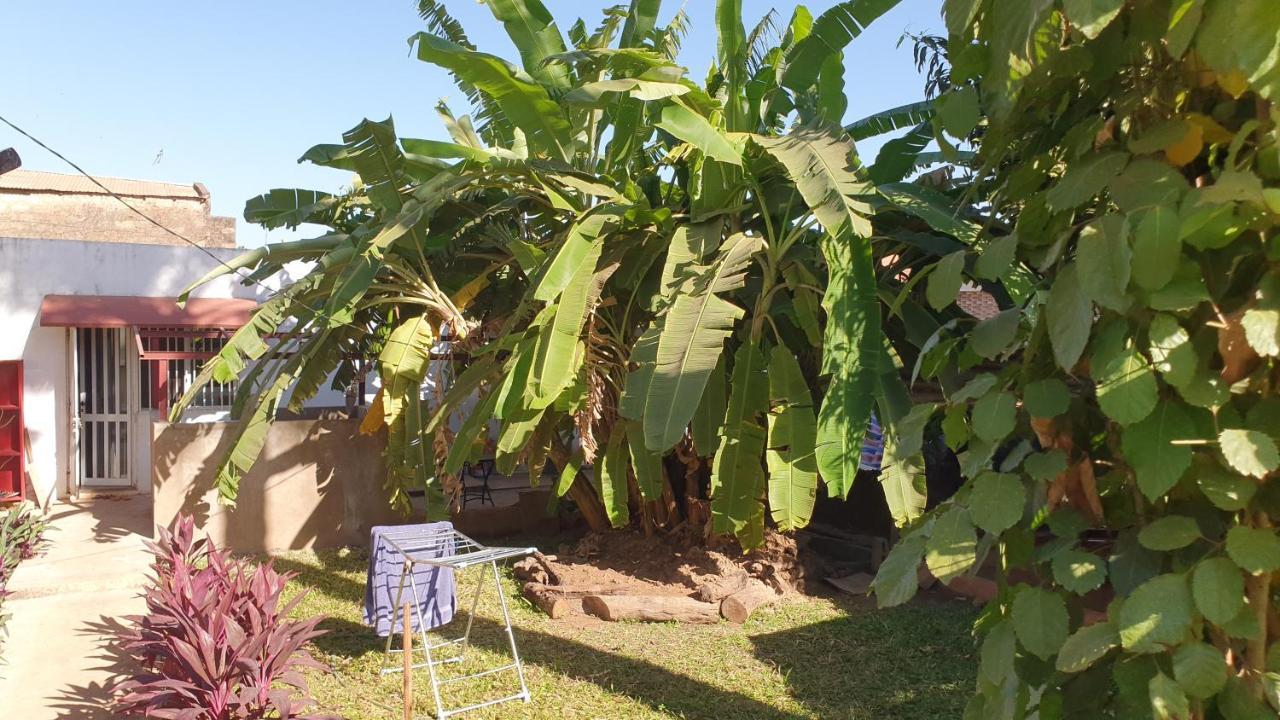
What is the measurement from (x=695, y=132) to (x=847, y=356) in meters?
1.82

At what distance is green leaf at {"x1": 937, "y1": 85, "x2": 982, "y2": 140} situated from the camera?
1659 mm

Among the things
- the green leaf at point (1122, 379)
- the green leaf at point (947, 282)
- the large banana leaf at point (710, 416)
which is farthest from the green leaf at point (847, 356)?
the green leaf at point (1122, 379)

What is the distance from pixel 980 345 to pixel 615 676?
215 inches

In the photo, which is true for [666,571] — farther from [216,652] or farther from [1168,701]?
[1168,701]

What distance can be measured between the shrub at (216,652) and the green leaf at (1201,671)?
4.25 meters

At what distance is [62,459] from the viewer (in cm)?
1201

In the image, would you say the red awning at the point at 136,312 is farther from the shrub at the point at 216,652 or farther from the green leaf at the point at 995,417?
the green leaf at the point at 995,417

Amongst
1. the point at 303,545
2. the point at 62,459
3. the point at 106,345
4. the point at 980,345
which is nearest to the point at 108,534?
the point at 303,545

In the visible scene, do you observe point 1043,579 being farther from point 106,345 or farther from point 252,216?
point 106,345

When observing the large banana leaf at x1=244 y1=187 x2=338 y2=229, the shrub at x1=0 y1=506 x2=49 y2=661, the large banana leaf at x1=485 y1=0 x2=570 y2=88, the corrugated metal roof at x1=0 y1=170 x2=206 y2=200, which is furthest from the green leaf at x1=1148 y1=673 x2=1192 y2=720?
the corrugated metal roof at x1=0 y1=170 x2=206 y2=200

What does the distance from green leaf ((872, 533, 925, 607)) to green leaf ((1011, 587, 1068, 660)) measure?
162 mm

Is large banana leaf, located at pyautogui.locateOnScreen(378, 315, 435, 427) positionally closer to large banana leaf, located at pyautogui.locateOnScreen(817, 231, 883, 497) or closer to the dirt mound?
the dirt mound

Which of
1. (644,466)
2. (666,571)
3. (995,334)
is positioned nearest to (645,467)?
(644,466)

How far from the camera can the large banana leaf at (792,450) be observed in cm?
689
